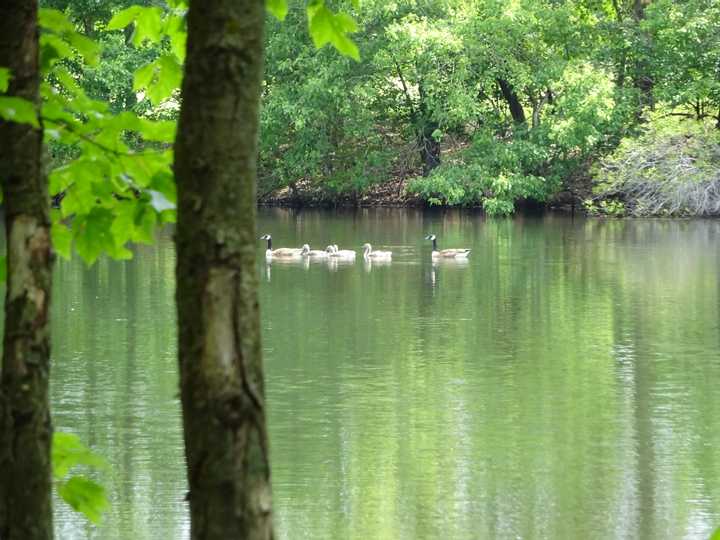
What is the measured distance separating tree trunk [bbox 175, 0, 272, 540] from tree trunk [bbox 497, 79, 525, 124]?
36.7 m

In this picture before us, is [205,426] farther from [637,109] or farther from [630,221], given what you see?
[637,109]

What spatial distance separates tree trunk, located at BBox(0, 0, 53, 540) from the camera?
3.09m

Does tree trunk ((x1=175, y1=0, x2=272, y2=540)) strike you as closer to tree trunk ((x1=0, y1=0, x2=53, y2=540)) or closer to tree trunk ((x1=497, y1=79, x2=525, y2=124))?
tree trunk ((x1=0, y1=0, x2=53, y2=540))

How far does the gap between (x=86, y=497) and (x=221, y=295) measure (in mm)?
816

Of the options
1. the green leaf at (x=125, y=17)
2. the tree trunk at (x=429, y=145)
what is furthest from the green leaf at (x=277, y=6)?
the tree trunk at (x=429, y=145)

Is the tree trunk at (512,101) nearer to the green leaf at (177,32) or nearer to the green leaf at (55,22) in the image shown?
the green leaf at (177,32)

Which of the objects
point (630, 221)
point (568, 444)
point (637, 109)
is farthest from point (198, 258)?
point (637, 109)

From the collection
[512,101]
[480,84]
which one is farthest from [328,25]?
[512,101]

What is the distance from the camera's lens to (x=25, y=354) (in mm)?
3125

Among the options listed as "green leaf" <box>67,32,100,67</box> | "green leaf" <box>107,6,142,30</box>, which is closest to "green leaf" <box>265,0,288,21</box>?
"green leaf" <box>107,6,142,30</box>

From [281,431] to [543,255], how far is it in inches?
586

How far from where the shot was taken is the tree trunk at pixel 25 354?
3088 millimetres

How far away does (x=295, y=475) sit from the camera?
10.6 meters

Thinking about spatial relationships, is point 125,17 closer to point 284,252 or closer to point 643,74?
point 284,252
